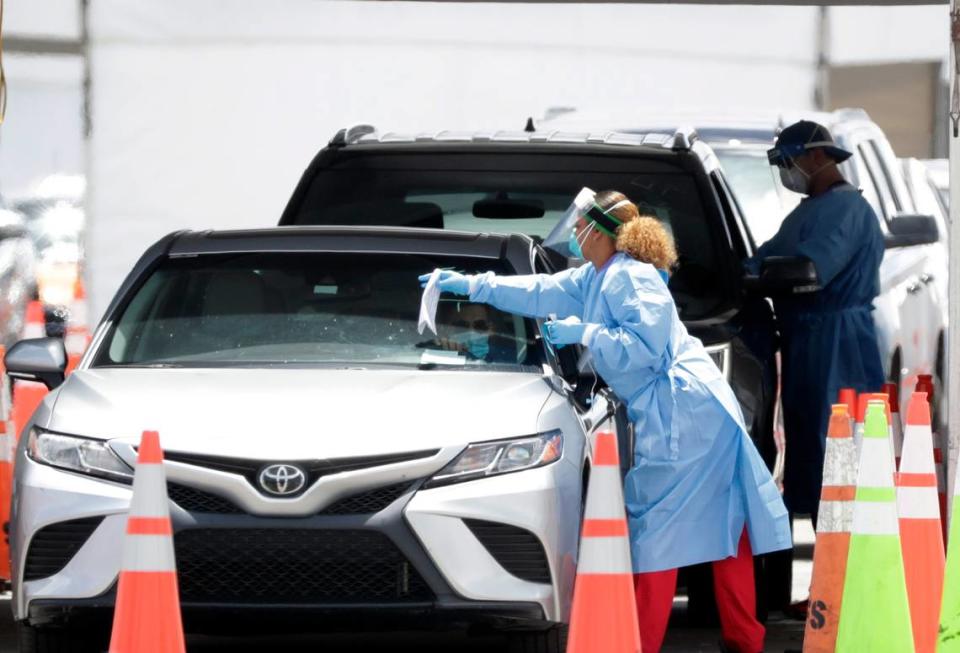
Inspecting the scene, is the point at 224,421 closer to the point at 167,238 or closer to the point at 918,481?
the point at 167,238

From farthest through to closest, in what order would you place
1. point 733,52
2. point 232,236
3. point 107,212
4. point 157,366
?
point 733,52, point 107,212, point 232,236, point 157,366

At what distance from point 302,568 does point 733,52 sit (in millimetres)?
7933

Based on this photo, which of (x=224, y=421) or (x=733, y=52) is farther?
(x=733, y=52)

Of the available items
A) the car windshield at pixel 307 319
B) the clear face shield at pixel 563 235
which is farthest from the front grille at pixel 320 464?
the clear face shield at pixel 563 235

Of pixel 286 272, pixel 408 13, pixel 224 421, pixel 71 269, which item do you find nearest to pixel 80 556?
pixel 224 421

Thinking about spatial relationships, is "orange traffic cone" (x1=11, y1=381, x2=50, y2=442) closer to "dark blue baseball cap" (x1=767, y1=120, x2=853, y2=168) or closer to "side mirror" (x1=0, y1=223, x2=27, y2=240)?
"side mirror" (x1=0, y1=223, x2=27, y2=240)

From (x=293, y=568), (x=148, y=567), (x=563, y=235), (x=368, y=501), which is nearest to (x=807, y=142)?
(x=563, y=235)

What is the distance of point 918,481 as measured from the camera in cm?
730

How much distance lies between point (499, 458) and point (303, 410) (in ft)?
1.95

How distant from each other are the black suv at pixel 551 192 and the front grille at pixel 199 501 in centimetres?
272

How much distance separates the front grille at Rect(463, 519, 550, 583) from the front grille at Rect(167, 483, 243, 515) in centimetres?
67

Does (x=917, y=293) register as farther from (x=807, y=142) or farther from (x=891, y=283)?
(x=807, y=142)

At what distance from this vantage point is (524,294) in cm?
788

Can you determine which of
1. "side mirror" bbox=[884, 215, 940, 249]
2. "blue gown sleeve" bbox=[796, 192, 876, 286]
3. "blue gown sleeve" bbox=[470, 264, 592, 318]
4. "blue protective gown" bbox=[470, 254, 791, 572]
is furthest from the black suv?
"side mirror" bbox=[884, 215, 940, 249]
